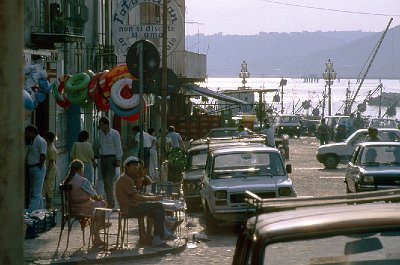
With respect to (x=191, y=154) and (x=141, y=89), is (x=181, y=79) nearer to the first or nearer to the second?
(x=191, y=154)

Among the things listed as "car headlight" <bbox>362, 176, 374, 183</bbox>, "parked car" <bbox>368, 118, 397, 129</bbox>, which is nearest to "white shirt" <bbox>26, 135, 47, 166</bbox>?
"car headlight" <bbox>362, 176, 374, 183</bbox>

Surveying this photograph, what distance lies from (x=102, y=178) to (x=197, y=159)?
7.15ft

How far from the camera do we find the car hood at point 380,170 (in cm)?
2252

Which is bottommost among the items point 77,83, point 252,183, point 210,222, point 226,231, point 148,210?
point 226,231

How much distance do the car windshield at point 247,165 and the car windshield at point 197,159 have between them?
3430 millimetres

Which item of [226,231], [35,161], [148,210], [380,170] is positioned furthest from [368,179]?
[148,210]

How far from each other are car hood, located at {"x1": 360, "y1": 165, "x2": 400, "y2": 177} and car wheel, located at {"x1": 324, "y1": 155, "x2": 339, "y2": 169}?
15841 millimetres

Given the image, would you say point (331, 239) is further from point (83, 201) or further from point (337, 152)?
point (337, 152)

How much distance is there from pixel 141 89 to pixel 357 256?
42.9ft

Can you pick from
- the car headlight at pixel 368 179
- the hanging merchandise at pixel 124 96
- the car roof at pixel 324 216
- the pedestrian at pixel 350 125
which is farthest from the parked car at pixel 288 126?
the car roof at pixel 324 216

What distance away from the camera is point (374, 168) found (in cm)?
2330

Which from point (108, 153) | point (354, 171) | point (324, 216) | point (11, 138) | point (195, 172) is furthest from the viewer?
point (354, 171)

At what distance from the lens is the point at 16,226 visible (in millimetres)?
5945

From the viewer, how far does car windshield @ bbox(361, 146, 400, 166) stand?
78.2ft
